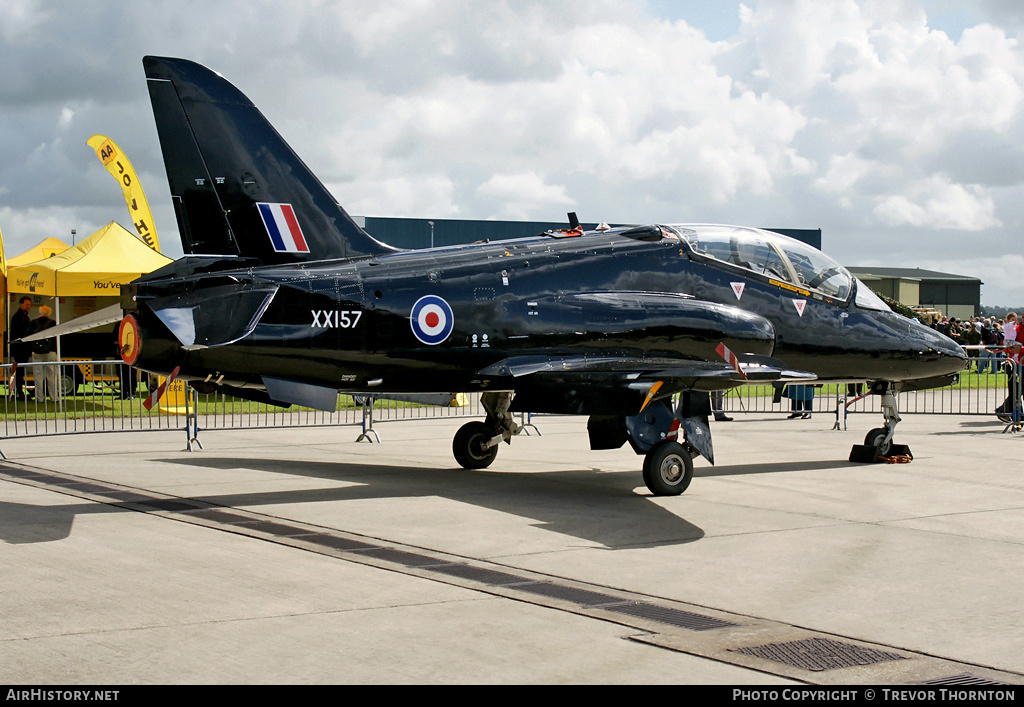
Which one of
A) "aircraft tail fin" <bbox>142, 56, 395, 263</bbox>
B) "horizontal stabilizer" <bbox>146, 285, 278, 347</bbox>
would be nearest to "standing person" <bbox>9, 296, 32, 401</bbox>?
"aircraft tail fin" <bbox>142, 56, 395, 263</bbox>

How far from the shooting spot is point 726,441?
1786cm

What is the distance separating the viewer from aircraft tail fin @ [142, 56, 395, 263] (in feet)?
36.2

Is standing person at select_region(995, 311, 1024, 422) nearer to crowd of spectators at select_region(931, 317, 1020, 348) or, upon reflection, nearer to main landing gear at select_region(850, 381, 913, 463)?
main landing gear at select_region(850, 381, 913, 463)

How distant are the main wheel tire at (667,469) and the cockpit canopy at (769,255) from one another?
2.66 m

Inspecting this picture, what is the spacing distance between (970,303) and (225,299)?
309 ft

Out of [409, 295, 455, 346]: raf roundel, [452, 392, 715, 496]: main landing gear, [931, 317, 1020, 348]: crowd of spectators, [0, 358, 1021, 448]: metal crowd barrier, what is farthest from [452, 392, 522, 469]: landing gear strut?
[931, 317, 1020, 348]: crowd of spectators

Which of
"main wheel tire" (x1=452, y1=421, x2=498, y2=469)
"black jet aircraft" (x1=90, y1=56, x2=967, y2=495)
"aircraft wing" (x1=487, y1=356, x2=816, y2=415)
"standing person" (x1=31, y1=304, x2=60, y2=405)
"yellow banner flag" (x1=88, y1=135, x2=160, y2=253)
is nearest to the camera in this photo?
"black jet aircraft" (x1=90, y1=56, x2=967, y2=495)

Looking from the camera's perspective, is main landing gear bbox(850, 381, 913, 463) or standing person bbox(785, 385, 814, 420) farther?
standing person bbox(785, 385, 814, 420)

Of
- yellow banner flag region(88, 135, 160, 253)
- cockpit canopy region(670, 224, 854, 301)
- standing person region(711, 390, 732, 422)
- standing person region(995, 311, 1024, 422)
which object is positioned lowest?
standing person region(711, 390, 732, 422)

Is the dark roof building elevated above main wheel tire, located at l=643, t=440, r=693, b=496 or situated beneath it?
elevated above

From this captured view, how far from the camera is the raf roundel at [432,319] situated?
11.1 m

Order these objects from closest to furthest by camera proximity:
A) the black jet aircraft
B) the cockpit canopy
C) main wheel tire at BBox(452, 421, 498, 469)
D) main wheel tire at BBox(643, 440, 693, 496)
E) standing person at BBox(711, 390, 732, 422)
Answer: the black jet aircraft < main wheel tire at BBox(643, 440, 693, 496) < the cockpit canopy < main wheel tire at BBox(452, 421, 498, 469) < standing person at BBox(711, 390, 732, 422)
